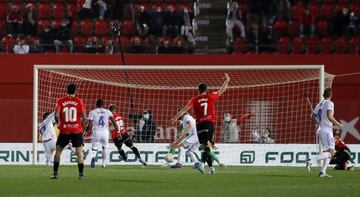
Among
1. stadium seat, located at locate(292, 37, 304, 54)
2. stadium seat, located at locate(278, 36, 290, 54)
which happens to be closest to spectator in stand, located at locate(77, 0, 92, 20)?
stadium seat, located at locate(278, 36, 290, 54)

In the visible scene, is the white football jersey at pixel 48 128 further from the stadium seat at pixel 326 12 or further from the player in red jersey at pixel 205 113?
the stadium seat at pixel 326 12

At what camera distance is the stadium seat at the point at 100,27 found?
3862 centimetres

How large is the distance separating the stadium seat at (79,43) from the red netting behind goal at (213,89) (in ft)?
6.60

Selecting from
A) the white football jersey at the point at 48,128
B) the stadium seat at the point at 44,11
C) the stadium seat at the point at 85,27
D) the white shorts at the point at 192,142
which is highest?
the stadium seat at the point at 44,11

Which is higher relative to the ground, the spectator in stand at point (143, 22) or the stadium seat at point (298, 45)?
the spectator in stand at point (143, 22)

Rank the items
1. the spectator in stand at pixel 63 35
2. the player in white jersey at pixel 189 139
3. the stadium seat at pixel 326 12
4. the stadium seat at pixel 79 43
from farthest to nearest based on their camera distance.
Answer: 1. the stadium seat at pixel 326 12
2. the spectator in stand at pixel 63 35
3. the stadium seat at pixel 79 43
4. the player in white jersey at pixel 189 139

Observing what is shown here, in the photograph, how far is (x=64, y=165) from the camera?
3075 cm

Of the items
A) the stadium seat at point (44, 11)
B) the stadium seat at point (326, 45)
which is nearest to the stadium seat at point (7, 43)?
the stadium seat at point (44, 11)

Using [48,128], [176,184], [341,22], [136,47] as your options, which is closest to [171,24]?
[136,47]

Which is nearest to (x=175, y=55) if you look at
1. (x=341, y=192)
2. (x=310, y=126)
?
(x=310, y=126)

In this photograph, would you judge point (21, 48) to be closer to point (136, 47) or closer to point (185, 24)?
point (136, 47)

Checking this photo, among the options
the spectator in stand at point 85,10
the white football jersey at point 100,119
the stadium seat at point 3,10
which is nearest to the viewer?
the white football jersey at point 100,119

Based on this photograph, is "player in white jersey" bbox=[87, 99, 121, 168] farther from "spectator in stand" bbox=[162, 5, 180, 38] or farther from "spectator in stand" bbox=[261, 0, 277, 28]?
"spectator in stand" bbox=[261, 0, 277, 28]

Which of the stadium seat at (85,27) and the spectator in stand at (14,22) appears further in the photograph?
the stadium seat at (85,27)
